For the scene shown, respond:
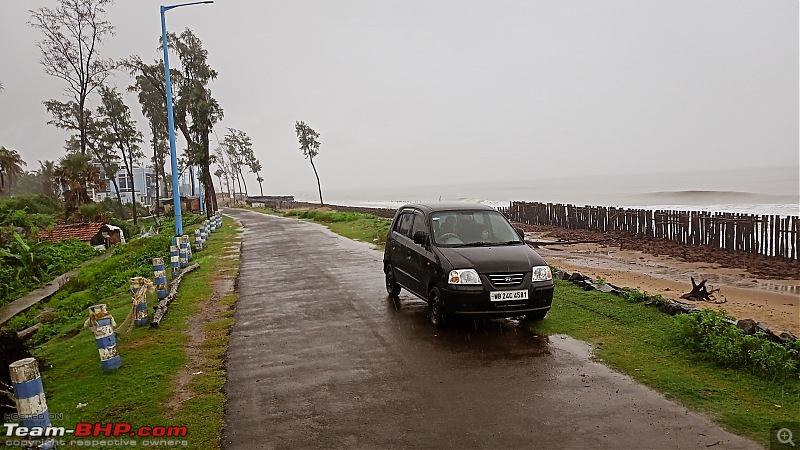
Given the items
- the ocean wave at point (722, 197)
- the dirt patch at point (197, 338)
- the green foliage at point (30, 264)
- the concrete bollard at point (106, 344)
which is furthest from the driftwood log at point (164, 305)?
the ocean wave at point (722, 197)

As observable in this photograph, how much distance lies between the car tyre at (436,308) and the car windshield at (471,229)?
75 centimetres

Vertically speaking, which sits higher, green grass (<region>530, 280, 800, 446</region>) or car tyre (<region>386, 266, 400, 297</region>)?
car tyre (<region>386, 266, 400, 297</region>)

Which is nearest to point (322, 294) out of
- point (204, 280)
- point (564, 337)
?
point (204, 280)

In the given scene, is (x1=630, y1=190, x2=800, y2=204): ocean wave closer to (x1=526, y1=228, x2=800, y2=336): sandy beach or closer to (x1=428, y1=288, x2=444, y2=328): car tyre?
(x1=526, y1=228, x2=800, y2=336): sandy beach

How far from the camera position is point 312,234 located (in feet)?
78.4

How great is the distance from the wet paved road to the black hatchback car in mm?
421

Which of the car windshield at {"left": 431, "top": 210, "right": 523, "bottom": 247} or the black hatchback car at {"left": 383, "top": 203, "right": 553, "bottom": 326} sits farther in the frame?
the car windshield at {"left": 431, "top": 210, "right": 523, "bottom": 247}

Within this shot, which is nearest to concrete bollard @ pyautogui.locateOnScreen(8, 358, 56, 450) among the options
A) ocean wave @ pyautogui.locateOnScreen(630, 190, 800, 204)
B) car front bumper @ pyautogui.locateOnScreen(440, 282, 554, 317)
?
car front bumper @ pyautogui.locateOnScreen(440, 282, 554, 317)

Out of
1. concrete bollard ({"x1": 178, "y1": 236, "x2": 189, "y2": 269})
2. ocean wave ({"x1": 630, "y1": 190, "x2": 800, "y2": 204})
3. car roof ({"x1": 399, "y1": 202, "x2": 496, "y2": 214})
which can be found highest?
car roof ({"x1": 399, "y1": 202, "x2": 496, "y2": 214})

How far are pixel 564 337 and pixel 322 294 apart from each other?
4885mm

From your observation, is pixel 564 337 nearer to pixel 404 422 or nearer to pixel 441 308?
pixel 441 308

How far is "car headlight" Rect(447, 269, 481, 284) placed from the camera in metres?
6.99

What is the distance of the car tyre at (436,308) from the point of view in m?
7.30

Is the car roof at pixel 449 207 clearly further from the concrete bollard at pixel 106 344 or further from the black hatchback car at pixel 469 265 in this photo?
the concrete bollard at pixel 106 344
